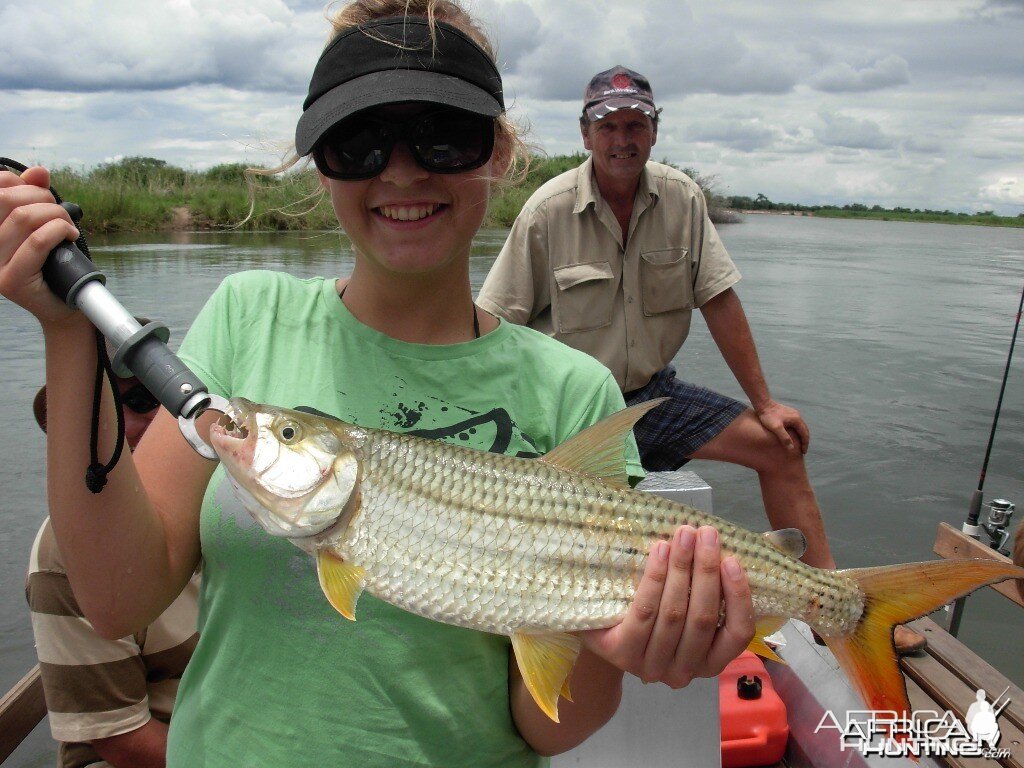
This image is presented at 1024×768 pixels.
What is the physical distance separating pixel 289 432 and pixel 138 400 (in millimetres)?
1820

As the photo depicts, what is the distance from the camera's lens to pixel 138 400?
3.14 metres

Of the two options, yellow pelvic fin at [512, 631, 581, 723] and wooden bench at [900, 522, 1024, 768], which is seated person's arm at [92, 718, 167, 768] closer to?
yellow pelvic fin at [512, 631, 581, 723]

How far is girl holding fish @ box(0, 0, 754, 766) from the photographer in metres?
1.60

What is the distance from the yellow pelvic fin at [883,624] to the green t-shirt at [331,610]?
850mm

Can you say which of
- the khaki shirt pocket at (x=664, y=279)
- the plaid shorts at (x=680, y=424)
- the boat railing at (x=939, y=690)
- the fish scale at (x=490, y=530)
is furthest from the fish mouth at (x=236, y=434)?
the khaki shirt pocket at (x=664, y=279)

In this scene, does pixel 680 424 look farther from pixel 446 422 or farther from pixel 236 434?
pixel 236 434

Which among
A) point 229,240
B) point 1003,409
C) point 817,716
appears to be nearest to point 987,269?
point 1003,409

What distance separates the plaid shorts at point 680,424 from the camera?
5.27 metres

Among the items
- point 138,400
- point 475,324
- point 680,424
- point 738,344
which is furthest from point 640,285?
point 475,324

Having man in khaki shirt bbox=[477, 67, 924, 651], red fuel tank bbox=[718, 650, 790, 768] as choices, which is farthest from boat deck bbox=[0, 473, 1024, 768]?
man in khaki shirt bbox=[477, 67, 924, 651]

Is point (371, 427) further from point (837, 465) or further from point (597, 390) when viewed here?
point (837, 465)

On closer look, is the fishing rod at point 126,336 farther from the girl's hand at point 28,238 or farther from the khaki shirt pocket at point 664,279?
the khaki shirt pocket at point 664,279

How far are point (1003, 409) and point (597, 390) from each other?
11445mm

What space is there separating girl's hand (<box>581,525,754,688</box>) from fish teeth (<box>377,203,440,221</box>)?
91 cm
